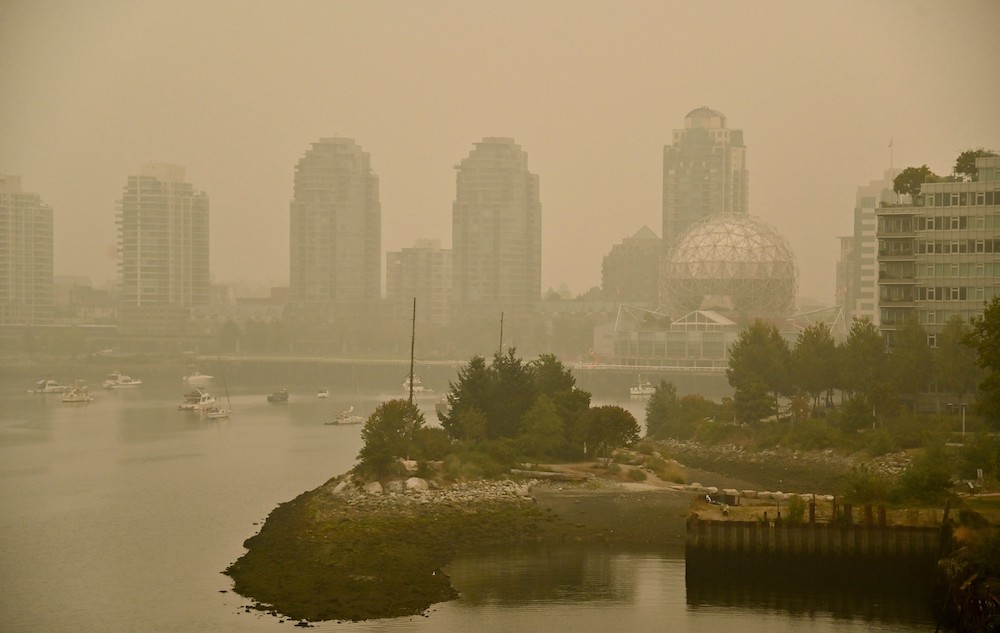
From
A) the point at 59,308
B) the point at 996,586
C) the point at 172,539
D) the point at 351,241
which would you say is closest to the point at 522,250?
the point at 351,241

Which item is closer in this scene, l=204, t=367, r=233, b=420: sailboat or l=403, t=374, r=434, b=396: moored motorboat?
l=204, t=367, r=233, b=420: sailboat

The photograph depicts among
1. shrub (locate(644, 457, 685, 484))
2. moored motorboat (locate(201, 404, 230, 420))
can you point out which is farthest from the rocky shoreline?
moored motorboat (locate(201, 404, 230, 420))

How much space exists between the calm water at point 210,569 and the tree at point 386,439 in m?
3.98

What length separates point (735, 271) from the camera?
11988cm

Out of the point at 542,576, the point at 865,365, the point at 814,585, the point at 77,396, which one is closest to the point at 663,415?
the point at 865,365

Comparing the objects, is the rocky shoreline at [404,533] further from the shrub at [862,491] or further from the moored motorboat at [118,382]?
the moored motorboat at [118,382]

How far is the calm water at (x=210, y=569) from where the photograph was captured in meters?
29.0

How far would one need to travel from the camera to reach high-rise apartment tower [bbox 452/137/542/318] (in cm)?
18662

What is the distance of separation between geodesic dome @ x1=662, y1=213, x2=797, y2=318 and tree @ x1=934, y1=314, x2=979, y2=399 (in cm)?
6515

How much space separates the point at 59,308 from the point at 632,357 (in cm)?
10374

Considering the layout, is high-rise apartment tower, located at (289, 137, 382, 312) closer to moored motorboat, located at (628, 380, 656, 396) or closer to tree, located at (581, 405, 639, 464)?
moored motorboat, located at (628, 380, 656, 396)

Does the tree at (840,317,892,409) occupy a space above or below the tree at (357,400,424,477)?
above

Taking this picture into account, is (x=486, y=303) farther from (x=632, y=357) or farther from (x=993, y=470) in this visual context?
(x=993, y=470)

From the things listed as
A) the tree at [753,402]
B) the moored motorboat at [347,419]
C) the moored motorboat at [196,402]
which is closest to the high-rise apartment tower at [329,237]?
the moored motorboat at [196,402]
